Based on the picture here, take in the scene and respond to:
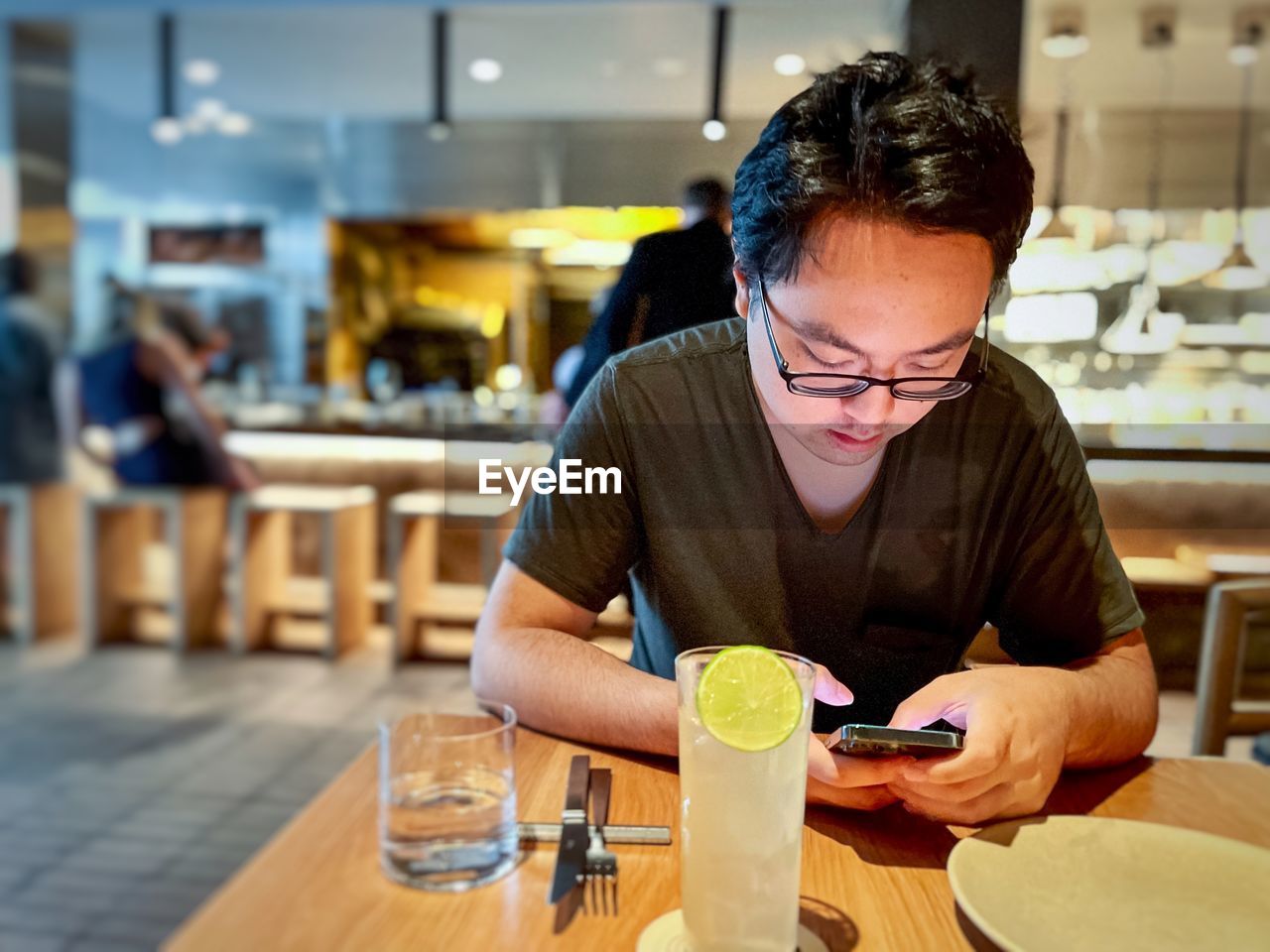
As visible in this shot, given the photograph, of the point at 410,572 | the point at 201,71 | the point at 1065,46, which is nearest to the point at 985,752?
the point at 1065,46

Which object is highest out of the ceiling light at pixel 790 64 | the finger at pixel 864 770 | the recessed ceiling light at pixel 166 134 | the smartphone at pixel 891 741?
the recessed ceiling light at pixel 166 134

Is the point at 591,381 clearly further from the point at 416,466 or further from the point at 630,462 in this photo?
the point at 416,466

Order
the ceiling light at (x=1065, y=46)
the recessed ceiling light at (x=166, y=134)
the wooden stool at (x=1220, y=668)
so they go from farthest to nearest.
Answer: the recessed ceiling light at (x=166, y=134) → the wooden stool at (x=1220, y=668) → the ceiling light at (x=1065, y=46)

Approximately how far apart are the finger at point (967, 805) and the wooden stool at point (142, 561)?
3.79 m

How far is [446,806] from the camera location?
0.72 metres

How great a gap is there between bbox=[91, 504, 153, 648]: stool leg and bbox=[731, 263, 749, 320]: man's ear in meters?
3.81

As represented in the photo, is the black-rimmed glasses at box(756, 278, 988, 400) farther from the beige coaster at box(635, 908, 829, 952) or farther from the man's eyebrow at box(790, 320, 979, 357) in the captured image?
the beige coaster at box(635, 908, 829, 952)

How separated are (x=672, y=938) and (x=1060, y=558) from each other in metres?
0.60

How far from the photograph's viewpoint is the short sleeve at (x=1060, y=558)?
986mm

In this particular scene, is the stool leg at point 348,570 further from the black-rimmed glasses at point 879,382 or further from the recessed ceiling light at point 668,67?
the black-rimmed glasses at point 879,382

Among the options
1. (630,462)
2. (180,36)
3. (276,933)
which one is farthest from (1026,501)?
(180,36)

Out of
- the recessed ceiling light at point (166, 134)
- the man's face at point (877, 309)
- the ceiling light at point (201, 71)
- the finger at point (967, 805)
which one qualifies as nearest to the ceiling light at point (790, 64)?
the man's face at point (877, 309)

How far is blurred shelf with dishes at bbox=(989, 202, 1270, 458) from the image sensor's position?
0.94 m

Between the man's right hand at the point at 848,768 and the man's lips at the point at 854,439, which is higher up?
the man's lips at the point at 854,439
